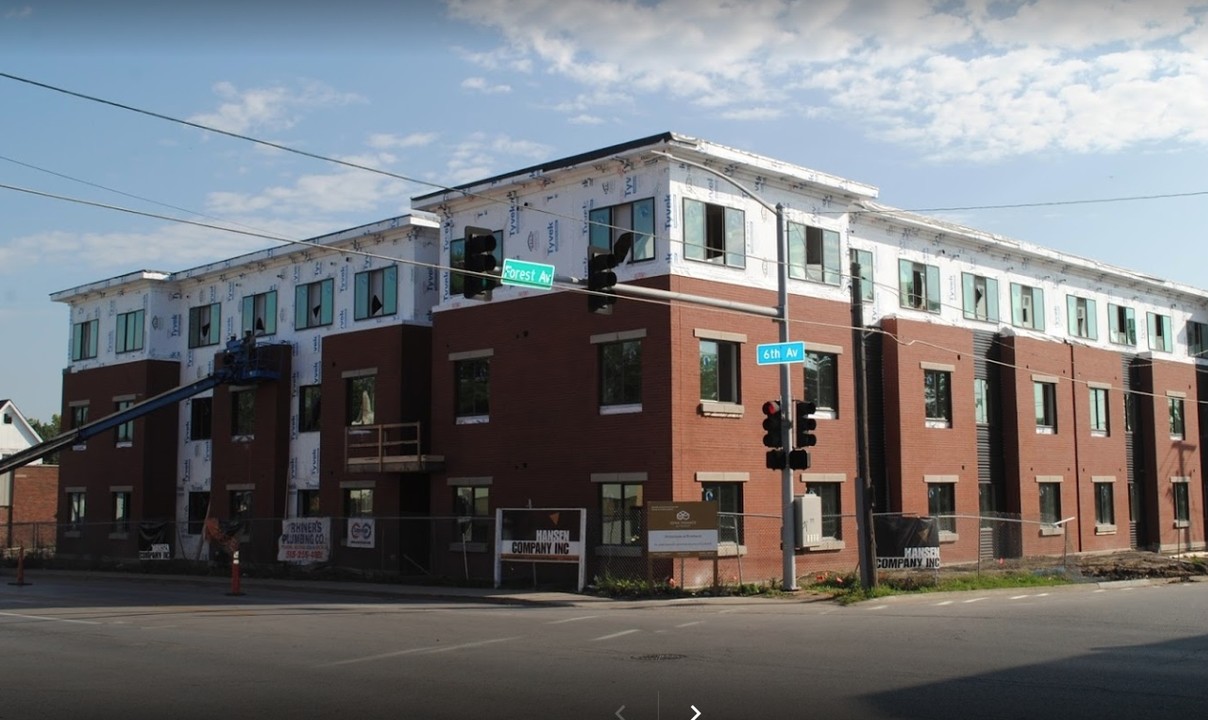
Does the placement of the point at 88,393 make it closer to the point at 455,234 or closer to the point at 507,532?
the point at 455,234

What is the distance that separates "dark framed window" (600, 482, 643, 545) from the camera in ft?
94.9

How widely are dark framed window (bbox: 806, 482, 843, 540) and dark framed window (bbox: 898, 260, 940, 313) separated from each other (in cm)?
743

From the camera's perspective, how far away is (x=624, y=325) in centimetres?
2959

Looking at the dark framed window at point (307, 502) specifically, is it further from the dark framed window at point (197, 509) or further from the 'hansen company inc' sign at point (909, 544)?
the 'hansen company inc' sign at point (909, 544)

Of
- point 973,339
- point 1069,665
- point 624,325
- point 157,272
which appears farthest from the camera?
point 157,272

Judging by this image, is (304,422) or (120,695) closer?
(120,695)

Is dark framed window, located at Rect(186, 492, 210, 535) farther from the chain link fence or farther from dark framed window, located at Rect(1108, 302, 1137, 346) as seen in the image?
dark framed window, located at Rect(1108, 302, 1137, 346)

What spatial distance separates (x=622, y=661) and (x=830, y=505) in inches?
722

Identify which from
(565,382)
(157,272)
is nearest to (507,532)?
(565,382)

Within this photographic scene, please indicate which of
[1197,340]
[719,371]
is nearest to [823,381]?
[719,371]

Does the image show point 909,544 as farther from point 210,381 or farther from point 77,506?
point 77,506

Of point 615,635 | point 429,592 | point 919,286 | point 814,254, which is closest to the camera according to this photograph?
point 615,635

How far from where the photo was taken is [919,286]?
123 ft

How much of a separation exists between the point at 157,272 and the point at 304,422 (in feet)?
36.3
